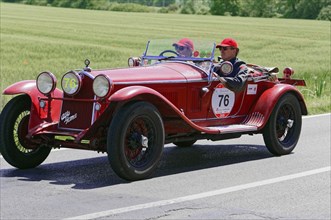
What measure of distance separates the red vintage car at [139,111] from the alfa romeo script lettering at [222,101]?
0.04 feet

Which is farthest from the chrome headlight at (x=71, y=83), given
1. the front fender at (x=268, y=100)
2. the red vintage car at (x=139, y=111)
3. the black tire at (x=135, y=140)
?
the front fender at (x=268, y=100)

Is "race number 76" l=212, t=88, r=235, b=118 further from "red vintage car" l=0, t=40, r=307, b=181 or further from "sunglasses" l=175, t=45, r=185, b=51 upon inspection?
"sunglasses" l=175, t=45, r=185, b=51

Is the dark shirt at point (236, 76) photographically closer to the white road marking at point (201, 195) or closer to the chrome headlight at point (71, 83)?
the white road marking at point (201, 195)

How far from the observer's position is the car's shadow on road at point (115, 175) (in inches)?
330

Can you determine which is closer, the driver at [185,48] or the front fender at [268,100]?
the driver at [185,48]

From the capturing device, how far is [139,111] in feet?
27.4

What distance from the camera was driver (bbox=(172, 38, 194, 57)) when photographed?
9.93 metres

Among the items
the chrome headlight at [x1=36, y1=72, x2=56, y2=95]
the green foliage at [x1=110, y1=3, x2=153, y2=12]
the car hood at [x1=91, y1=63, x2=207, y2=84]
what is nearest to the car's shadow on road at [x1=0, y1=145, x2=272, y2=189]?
the chrome headlight at [x1=36, y1=72, x2=56, y2=95]

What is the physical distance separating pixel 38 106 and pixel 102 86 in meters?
0.97

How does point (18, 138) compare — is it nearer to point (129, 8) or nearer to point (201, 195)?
point (201, 195)

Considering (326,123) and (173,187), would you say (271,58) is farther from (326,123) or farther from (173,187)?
(173,187)

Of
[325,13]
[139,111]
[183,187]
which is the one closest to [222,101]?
[139,111]

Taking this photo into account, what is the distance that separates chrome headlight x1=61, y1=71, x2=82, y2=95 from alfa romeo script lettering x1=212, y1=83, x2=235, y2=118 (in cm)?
185

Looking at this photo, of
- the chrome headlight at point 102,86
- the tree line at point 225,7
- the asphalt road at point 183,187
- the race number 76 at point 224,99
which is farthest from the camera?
the tree line at point 225,7
